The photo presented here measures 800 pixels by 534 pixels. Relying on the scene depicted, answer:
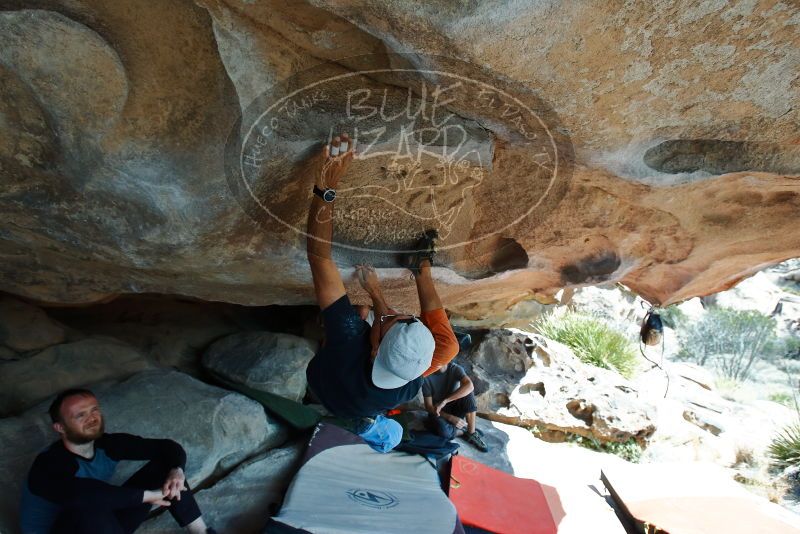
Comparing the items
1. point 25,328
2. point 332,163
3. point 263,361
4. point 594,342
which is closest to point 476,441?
point 263,361

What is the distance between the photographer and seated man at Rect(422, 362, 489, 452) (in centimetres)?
436

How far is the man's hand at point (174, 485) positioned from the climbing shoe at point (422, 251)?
1459mm

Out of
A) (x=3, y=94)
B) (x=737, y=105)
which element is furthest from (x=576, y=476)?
(x=3, y=94)

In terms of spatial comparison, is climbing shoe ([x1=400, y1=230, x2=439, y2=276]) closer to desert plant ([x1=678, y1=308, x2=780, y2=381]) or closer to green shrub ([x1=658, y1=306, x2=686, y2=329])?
desert plant ([x1=678, y1=308, x2=780, y2=381])

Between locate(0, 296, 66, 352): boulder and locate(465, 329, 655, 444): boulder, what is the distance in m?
3.62

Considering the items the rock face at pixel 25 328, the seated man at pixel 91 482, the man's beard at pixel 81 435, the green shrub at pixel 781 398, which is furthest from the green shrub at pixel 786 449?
the rock face at pixel 25 328

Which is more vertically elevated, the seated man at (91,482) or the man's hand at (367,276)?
the man's hand at (367,276)

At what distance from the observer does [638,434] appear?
5.01 m

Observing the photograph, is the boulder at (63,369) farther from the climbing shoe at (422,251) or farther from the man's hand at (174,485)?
the climbing shoe at (422,251)

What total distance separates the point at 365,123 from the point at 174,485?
1735 millimetres

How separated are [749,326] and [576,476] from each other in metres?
11.1

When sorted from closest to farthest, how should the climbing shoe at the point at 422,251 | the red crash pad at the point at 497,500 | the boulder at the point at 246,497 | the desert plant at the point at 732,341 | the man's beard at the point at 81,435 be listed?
the man's beard at the point at 81,435 < the boulder at the point at 246,497 < the climbing shoe at the point at 422,251 < the red crash pad at the point at 497,500 < the desert plant at the point at 732,341

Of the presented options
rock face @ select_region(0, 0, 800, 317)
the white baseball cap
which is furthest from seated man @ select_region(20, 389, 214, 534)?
the white baseball cap

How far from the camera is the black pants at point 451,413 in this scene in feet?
13.8
